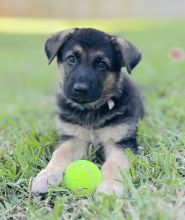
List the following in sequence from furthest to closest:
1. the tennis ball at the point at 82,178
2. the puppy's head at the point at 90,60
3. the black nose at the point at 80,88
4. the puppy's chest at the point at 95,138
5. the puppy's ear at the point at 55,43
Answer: the puppy's ear at the point at 55,43
the puppy's chest at the point at 95,138
the puppy's head at the point at 90,60
the black nose at the point at 80,88
the tennis ball at the point at 82,178

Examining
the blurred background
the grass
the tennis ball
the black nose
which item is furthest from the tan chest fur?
the blurred background

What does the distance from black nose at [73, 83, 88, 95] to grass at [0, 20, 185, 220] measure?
21.3 inches

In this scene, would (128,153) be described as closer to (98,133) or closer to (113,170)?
(113,170)

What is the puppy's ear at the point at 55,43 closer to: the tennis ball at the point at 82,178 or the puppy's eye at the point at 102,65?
the puppy's eye at the point at 102,65

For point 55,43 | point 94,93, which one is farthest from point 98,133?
point 55,43

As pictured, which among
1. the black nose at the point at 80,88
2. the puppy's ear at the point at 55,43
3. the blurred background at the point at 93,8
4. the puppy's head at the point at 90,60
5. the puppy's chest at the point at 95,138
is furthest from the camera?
the blurred background at the point at 93,8

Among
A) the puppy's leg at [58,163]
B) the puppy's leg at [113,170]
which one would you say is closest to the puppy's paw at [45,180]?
the puppy's leg at [58,163]

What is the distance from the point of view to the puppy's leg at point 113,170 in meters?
3.12

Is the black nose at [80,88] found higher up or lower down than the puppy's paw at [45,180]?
higher up

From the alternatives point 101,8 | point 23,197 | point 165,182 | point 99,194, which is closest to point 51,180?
point 23,197

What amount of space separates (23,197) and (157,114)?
2446mm

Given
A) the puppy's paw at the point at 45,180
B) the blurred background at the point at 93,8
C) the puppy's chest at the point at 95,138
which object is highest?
the puppy's chest at the point at 95,138

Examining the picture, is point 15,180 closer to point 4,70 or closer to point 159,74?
point 159,74

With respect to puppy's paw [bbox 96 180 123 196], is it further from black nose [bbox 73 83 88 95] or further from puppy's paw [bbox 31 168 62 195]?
black nose [bbox 73 83 88 95]
